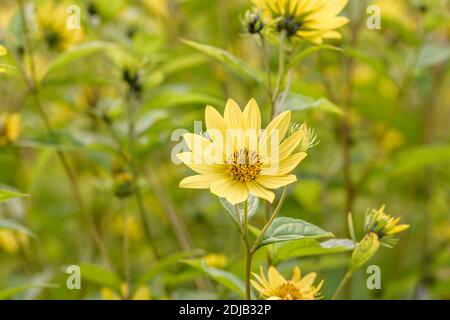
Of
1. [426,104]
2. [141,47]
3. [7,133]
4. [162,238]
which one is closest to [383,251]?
[426,104]

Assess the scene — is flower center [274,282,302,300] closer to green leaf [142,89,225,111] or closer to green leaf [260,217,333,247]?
green leaf [260,217,333,247]

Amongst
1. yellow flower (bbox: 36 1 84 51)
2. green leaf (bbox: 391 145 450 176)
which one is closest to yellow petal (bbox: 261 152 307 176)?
green leaf (bbox: 391 145 450 176)

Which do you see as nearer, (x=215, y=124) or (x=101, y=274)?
(x=215, y=124)

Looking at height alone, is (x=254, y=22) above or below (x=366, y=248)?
above

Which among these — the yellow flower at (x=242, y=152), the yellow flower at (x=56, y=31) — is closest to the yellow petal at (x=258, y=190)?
the yellow flower at (x=242, y=152)

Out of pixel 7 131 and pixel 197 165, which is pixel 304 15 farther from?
pixel 7 131

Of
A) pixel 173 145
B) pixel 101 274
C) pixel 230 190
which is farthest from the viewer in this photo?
pixel 173 145

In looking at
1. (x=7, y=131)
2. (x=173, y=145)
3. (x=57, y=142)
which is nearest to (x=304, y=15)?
(x=57, y=142)
